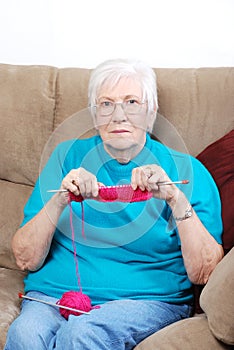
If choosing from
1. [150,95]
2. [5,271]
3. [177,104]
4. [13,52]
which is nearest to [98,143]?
[150,95]

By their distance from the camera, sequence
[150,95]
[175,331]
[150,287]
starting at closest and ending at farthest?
1. [175,331]
2. [150,287]
3. [150,95]

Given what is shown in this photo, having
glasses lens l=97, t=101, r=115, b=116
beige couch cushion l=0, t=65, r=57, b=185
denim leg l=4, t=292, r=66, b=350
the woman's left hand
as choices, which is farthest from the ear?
denim leg l=4, t=292, r=66, b=350

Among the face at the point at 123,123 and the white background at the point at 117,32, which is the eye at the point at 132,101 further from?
the white background at the point at 117,32

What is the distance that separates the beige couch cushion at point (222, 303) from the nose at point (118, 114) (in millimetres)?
473

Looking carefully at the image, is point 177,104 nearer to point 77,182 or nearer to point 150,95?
point 150,95

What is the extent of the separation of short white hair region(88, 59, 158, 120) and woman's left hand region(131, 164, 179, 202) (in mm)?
296

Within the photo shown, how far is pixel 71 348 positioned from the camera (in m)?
1.43

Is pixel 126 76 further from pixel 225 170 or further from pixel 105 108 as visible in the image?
pixel 225 170

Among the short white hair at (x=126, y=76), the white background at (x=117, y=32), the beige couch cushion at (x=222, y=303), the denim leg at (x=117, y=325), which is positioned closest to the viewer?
the beige couch cushion at (x=222, y=303)

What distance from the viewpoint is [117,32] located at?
2.36m

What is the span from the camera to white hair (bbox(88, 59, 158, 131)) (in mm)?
1786

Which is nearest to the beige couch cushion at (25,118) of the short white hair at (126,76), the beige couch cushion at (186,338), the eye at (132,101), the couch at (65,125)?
the couch at (65,125)

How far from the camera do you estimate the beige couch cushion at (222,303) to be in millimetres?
1325

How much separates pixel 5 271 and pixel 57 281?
35 centimetres
